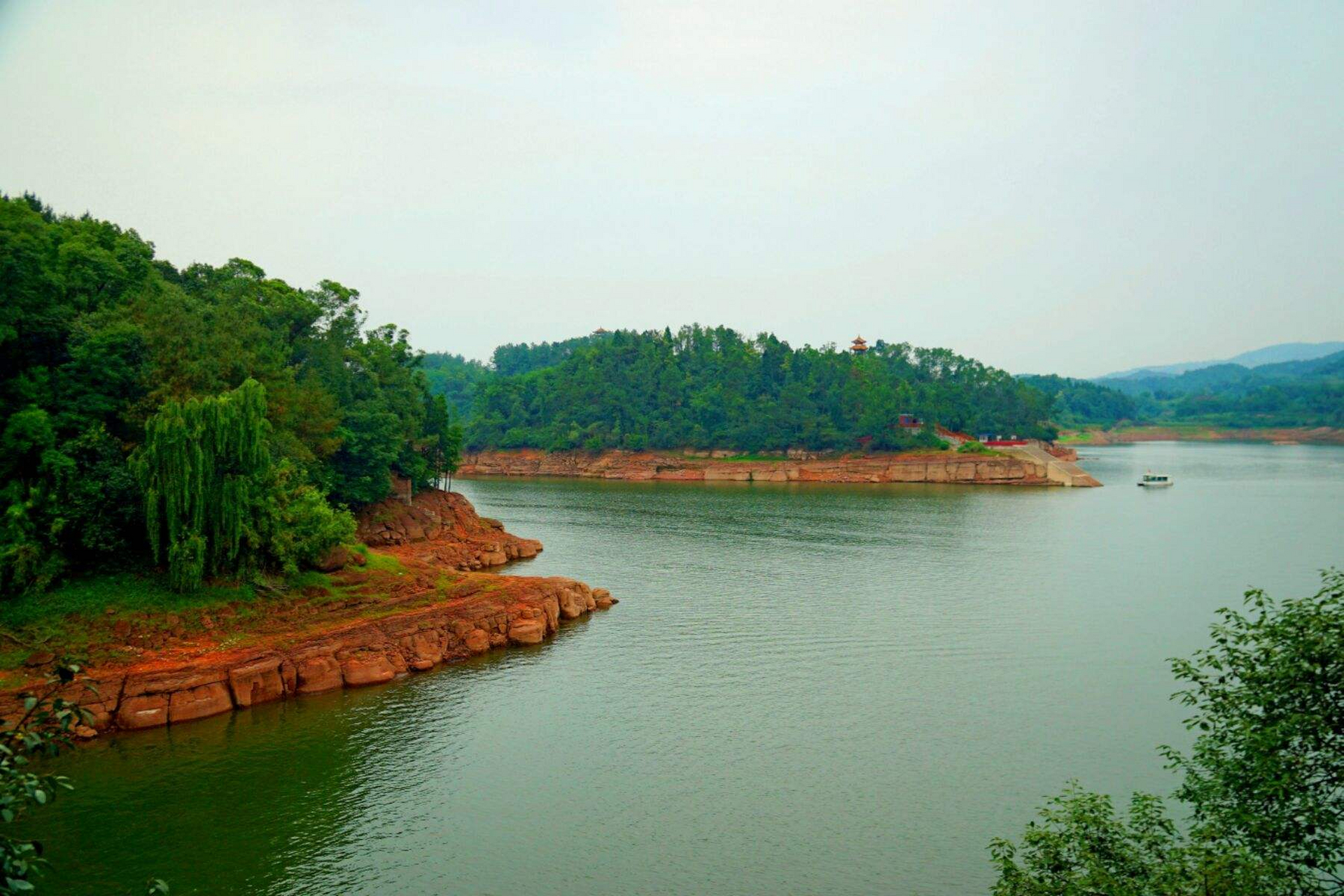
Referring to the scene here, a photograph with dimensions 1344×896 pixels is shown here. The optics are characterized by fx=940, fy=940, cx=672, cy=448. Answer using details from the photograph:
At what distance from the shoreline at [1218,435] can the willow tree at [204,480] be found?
173 metres

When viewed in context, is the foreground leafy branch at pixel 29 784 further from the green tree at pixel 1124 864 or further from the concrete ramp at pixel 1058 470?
the concrete ramp at pixel 1058 470

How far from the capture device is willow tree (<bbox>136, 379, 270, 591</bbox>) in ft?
102

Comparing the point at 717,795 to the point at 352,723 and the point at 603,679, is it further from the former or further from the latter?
the point at 352,723

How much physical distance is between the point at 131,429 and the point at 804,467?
8605cm

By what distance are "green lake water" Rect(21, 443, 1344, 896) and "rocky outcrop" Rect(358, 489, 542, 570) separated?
4.78 meters

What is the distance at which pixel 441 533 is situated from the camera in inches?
2201

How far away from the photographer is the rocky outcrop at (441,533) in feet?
167

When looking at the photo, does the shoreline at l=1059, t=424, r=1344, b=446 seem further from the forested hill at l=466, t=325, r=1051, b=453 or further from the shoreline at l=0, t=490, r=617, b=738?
the shoreline at l=0, t=490, r=617, b=738

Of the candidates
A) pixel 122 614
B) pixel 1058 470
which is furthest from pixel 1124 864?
pixel 1058 470

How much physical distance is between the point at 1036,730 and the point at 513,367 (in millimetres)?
172087

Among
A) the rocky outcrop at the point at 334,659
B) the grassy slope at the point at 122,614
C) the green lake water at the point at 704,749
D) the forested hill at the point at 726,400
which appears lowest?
the green lake water at the point at 704,749

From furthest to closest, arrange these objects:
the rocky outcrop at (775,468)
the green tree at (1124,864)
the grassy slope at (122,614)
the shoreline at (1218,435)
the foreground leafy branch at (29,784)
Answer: the shoreline at (1218,435) < the rocky outcrop at (775,468) < the grassy slope at (122,614) < the green tree at (1124,864) < the foreground leafy branch at (29,784)

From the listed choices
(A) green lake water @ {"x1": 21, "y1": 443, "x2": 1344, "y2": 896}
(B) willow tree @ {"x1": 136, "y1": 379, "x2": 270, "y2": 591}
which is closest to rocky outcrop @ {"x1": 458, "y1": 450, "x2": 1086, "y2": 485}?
(A) green lake water @ {"x1": 21, "y1": 443, "x2": 1344, "y2": 896}

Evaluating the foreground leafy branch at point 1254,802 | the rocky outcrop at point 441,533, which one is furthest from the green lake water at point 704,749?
the foreground leafy branch at point 1254,802
